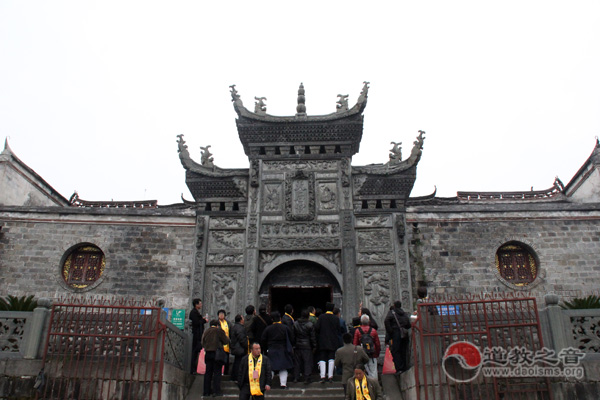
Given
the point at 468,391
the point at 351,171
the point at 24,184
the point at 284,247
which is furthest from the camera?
the point at 24,184

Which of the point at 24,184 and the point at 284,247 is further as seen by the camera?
the point at 24,184

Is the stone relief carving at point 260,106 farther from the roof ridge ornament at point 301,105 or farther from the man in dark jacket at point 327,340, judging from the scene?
the man in dark jacket at point 327,340

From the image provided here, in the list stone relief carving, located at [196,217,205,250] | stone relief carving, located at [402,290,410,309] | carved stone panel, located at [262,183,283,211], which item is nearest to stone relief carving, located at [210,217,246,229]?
stone relief carving, located at [196,217,205,250]

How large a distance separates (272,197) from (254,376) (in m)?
7.71

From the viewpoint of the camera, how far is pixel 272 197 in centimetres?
1596

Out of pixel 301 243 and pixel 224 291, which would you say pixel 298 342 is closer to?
pixel 224 291

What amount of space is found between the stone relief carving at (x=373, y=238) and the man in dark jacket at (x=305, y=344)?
16.0 ft

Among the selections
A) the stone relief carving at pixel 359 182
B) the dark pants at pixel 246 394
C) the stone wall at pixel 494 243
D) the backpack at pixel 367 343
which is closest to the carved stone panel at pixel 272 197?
the stone relief carving at pixel 359 182

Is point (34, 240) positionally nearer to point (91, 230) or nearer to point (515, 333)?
point (91, 230)

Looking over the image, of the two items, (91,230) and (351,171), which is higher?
(351,171)

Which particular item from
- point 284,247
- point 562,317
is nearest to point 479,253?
point 284,247

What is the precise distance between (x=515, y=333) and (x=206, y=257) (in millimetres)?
8980

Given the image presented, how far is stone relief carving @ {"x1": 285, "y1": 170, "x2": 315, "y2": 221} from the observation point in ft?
51.2

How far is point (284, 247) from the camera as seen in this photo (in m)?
15.2
